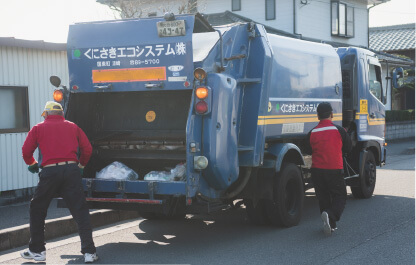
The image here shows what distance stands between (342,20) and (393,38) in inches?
526

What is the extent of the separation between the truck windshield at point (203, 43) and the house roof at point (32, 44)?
409 centimetres

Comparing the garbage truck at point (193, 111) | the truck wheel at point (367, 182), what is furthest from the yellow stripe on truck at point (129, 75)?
the truck wheel at point (367, 182)

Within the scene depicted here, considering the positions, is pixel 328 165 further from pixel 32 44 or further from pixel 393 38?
pixel 393 38

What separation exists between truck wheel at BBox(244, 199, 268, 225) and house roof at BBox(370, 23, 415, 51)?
110ft

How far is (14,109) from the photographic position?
34.6 feet

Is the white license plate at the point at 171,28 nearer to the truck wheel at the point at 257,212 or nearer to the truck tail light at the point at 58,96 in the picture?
the truck tail light at the point at 58,96

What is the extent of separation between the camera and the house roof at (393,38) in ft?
128

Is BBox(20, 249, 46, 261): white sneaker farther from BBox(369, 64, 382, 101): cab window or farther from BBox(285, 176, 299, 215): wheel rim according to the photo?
BBox(369, 64, 382, 101): cab window

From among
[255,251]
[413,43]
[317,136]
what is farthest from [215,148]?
[413,43]

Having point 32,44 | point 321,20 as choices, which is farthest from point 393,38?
point 32,44

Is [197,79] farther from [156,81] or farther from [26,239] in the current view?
[26,239]

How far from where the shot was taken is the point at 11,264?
638cm

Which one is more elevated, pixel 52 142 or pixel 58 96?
pixel 58 96

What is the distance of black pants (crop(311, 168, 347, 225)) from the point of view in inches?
299
